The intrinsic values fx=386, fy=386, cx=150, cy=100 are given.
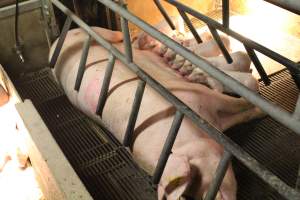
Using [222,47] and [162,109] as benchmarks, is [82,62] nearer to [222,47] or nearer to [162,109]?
[162,109]

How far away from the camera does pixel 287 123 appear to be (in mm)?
1312

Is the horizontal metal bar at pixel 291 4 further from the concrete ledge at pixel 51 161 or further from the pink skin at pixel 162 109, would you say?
the concrete ledge at pixel 51 161

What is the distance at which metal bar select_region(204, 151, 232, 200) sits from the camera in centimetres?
166

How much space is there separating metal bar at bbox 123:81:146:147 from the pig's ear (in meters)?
0.36

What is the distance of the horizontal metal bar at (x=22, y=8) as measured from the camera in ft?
11.3

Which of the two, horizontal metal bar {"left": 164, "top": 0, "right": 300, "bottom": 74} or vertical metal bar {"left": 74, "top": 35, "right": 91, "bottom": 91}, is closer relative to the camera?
horizontal metal bar {"left": 164, "top": 0, "right": 300, "bottom": 74}

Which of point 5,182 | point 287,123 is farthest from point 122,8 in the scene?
point 5,182

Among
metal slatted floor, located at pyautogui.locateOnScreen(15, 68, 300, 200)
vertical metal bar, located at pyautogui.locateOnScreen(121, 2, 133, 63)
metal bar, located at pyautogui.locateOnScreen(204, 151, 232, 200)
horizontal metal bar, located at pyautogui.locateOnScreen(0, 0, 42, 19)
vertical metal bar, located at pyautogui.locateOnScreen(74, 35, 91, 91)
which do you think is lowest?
metal slatted floor, located at pyautogui.locateOnScreen(15, 68, 300, 200)

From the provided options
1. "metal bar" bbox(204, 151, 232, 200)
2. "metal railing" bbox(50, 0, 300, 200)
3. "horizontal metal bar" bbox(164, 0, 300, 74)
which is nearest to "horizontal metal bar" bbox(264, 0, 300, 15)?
"metal railing" bbox(50, 0, 300, 200)

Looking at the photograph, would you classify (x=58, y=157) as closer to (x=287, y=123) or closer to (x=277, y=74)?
(x=287, y=123)

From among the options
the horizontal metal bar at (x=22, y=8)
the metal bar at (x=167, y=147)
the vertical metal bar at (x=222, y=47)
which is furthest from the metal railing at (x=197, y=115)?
the horizontal metal bar at (x=22, y=8)

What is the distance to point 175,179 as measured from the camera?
1919 millimetres

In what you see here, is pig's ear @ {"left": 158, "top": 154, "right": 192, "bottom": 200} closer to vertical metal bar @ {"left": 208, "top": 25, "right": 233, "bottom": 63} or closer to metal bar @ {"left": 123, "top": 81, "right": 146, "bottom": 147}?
metal bar @ {"left": 123, "top": 81, "right": 146, "bottom": 147}

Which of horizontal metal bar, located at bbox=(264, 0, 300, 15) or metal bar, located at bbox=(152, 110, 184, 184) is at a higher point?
horizontal metal bar, located at bbox=(264, 0, 300, 15)
